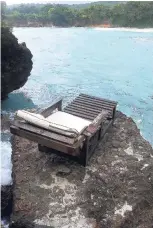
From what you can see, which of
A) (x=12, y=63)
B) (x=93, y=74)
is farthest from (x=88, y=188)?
(x=93, y=74)

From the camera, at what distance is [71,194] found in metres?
5.32

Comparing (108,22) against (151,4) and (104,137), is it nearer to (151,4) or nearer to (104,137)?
(151,4)

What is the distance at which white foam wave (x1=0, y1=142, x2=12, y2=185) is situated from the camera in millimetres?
6623

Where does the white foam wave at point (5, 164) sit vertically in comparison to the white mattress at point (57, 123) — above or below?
below

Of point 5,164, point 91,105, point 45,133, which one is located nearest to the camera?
point 45,133

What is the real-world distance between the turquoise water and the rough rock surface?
8.05 ft

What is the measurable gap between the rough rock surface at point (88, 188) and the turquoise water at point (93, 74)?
96.7 inches

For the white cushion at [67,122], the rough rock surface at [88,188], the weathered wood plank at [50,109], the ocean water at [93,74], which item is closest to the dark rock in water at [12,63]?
the ocean water at [93,74]

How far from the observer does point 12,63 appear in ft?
A: 36.3

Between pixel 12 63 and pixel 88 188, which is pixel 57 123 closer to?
pixel 88 188

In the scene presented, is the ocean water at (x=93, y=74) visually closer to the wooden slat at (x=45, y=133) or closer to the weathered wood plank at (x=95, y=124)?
the weathered wood plank at (x=95, y=124)

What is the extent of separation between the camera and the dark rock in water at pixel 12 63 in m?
10.6

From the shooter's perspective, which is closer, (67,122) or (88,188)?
(88,188)

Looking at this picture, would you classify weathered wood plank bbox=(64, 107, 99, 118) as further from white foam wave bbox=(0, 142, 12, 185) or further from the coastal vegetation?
the coastal vegetation
